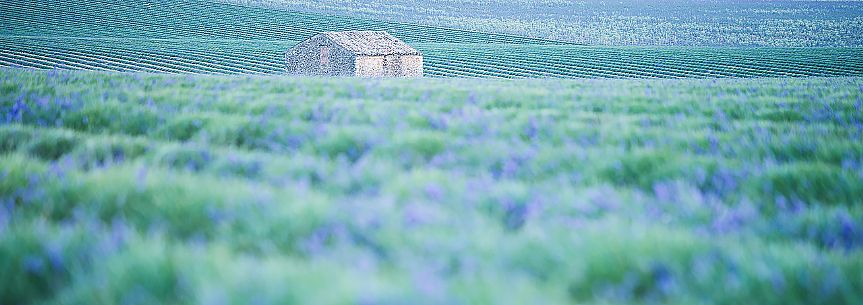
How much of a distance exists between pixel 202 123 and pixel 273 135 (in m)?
0.92

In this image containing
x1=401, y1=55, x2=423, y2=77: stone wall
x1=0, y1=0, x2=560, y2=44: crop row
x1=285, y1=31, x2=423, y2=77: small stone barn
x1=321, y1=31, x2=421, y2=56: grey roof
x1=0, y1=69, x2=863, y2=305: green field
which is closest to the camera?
x1=0, y1=69, x2=863, y2=305: green field

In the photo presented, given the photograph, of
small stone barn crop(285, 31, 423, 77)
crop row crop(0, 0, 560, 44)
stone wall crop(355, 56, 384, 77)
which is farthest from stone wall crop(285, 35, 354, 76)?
crop row crop(0, 0, 560, 44)

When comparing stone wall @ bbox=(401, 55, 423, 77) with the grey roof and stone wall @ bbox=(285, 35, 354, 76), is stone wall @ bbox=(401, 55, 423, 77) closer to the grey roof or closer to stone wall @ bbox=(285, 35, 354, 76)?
the grey roof

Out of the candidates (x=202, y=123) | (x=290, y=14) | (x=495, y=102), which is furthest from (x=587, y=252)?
(x=290, y=14)

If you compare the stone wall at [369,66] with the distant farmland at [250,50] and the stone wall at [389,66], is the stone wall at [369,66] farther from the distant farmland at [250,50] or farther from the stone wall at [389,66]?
the distant farmland at [250,50]

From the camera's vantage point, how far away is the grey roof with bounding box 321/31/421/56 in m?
38.2

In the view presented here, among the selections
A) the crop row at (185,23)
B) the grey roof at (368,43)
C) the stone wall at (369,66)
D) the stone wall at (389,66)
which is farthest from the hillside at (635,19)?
the stone wall at (369,66)

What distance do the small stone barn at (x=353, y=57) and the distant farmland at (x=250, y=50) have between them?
3.37 m

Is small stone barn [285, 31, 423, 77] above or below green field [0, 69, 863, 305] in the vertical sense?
below

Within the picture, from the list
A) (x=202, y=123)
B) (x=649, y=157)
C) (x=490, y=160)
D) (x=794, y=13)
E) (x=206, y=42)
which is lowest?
(x=206, y=42)

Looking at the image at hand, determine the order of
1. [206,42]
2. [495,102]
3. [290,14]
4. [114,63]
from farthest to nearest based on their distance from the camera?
1. [290,14]
2. [206,42]
3. [114,63]
4. [495,102]

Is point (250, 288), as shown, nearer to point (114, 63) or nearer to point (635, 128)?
point (635, 128)

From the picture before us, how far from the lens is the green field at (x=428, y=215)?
5.39ft

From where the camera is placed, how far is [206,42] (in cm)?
5934
